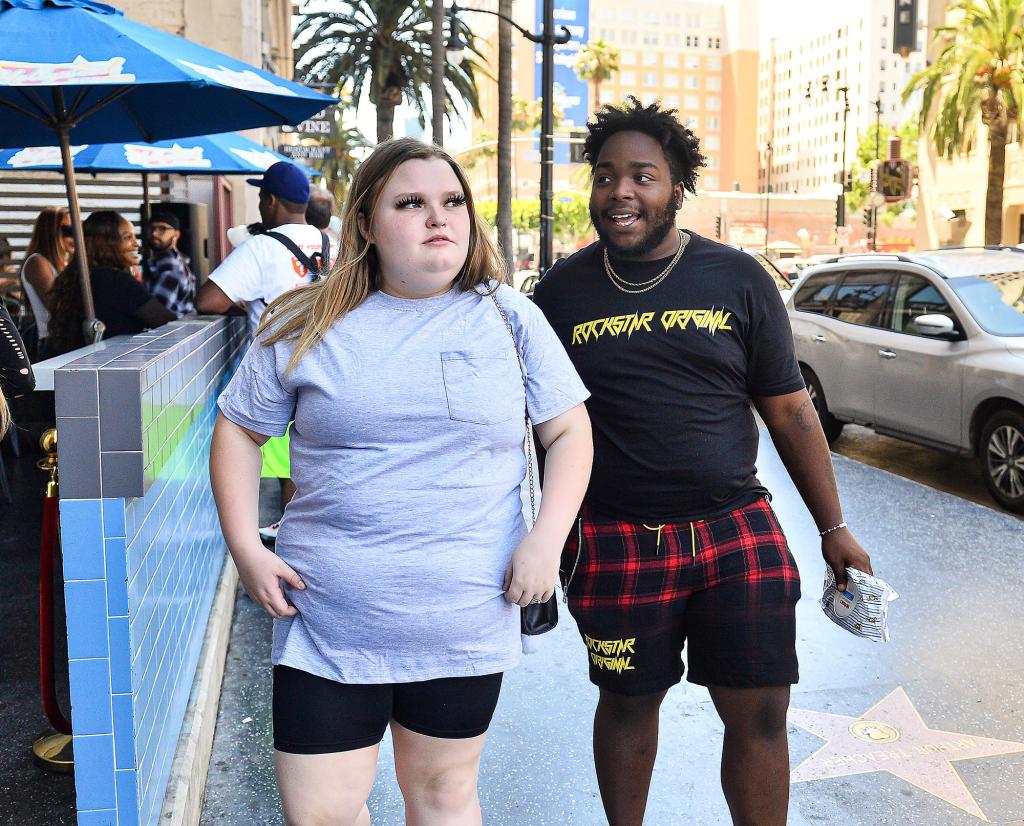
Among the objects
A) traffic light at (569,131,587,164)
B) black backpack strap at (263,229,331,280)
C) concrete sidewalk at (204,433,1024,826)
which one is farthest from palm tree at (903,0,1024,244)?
black backpack strap at (263,229,331,280)

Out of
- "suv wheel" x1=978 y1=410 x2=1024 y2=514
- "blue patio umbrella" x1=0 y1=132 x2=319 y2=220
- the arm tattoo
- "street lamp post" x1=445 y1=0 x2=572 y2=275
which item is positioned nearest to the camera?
the arm tattoo

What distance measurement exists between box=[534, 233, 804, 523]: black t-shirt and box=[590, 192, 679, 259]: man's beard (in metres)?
0.04

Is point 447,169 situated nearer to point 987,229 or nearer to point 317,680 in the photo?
point 317,680

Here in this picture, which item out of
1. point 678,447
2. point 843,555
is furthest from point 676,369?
point 843,555

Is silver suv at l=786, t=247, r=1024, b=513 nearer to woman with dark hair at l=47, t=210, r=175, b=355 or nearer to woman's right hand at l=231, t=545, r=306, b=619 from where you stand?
woman with dark hair at l=47, t=210, r=175, b=355

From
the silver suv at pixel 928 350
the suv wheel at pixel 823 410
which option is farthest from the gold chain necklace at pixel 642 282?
the suv wheel at pixel 823 410

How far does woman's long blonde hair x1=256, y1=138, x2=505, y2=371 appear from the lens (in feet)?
7.34

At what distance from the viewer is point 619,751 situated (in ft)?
9.61

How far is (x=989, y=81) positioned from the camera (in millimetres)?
34375

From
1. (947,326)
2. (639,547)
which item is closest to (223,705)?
(639,547)

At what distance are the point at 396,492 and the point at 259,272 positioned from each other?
3493mm

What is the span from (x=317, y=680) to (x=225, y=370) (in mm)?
3459

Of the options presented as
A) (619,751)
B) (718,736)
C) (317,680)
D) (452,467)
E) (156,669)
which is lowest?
(718,736)

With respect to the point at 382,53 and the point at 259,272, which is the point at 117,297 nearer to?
the point at 259,272
